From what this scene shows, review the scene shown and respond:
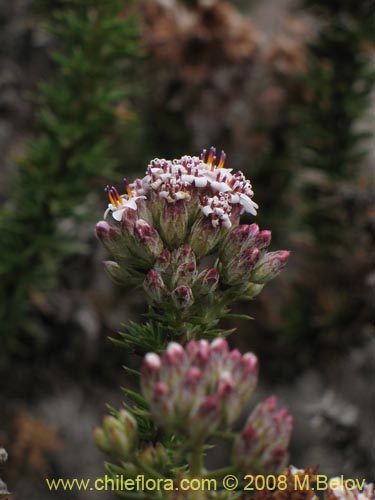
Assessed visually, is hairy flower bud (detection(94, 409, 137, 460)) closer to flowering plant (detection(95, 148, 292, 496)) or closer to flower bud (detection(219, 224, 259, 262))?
flowering plant (detection(95, 148, 292, 496))

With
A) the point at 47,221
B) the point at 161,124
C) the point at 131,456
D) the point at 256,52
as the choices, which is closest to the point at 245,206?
the point at 131,456

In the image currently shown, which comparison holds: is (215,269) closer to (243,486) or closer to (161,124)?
(243,486)

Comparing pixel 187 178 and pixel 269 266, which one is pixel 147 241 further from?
pixel 269 266

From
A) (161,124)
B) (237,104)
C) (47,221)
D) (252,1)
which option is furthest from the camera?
(252,1)

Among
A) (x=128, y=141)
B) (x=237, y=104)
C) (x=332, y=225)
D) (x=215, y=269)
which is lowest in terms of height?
(x=215, y=269)

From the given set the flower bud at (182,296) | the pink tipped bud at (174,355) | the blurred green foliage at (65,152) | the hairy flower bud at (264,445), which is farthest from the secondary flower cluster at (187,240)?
the blurred green foliage at (65,152)

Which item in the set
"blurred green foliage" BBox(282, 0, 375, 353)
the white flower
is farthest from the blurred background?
the white flower

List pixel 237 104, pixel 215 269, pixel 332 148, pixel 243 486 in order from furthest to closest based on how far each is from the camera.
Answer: pixel 237 104 < pixel 332 148 < pixel 215 269 < pixel 243 486
